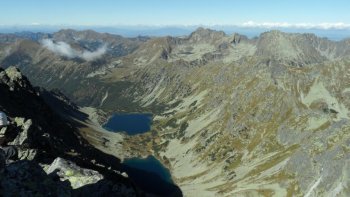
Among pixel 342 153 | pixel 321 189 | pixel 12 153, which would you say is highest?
pixel 12 153

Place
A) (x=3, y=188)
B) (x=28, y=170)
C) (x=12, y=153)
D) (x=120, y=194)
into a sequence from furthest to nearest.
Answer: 1. (x=120, y=194)
2. (x=12, y=153)
3. (x=28, y=170)
4. (x=3, y=188)

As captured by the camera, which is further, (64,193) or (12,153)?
(12,153)

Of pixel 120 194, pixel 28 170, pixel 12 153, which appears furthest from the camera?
pixel 120 194

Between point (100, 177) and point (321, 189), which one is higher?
point (100, 177)

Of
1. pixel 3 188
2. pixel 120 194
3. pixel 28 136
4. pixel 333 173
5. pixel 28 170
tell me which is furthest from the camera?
pixel 333 173

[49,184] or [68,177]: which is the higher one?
[49,184]

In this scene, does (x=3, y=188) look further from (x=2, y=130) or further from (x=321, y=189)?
(x=321, y=189)

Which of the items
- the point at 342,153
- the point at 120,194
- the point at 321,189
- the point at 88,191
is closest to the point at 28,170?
the point at 88,191

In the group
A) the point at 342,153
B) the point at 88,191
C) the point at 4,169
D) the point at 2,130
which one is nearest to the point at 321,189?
the point at 342,153

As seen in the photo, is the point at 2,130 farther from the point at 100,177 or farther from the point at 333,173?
the point at 333,173
